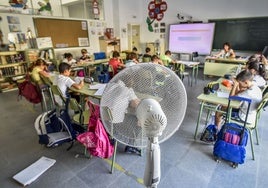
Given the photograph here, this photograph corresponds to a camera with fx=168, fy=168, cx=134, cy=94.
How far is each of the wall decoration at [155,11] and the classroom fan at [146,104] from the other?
7.87 metres

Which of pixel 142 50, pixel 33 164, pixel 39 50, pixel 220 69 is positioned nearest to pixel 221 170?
pixel 33 164

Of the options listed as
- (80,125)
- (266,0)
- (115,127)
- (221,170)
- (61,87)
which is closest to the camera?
(115,127)

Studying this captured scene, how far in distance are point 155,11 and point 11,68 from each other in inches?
251

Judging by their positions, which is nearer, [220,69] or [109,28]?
[220,69]

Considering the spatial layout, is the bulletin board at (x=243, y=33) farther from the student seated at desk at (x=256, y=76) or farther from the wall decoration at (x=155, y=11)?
the student seated at desk at (x=256, y=76)

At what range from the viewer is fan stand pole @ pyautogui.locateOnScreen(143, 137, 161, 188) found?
0.79 meters

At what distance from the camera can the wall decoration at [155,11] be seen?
25.1ft

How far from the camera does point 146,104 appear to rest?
2.41 ft

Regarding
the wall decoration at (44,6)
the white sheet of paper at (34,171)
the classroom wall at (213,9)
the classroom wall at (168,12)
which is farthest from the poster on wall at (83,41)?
the white sheet of paper at (34,171)

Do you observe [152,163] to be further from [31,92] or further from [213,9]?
[213,9]

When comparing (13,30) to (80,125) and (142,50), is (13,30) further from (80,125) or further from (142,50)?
(142,50)

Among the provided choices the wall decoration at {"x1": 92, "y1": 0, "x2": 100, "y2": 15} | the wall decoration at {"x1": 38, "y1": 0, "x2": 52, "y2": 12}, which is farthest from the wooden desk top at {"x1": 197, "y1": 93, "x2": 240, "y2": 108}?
the wall decoration at {"x1": 92, "y1": 0, "x2": 100, "y2": 15}

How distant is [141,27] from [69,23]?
12.5 ft

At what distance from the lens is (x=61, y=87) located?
7.55 ft
